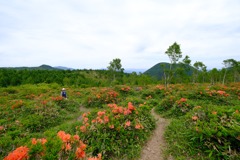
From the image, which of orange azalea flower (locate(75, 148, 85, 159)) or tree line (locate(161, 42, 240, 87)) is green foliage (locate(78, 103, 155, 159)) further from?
tree line (locate(161, 42, 240, 87))

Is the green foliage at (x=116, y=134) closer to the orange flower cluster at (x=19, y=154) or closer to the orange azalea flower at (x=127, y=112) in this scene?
the orange azalea flower at (x=127, y=112)

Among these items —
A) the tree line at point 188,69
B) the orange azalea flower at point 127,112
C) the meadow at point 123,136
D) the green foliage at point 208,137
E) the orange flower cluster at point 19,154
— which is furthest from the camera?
the tree line at point 188,69

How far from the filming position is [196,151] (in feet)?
11.8

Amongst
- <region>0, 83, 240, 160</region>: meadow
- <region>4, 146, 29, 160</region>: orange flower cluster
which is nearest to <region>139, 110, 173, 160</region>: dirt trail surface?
<region>0, 83, 240, 160</region>: meadow

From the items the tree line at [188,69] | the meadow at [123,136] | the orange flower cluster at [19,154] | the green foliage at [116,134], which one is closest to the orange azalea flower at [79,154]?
the meadow at [123,136]

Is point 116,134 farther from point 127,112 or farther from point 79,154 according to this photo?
point 79,154

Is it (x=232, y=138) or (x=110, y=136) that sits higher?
(x=232, y=138)

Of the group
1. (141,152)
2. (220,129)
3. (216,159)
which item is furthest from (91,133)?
(220,129)

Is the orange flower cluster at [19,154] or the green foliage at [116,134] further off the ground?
the orange flower cluster at [19,154]

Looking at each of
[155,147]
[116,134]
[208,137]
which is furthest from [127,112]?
[208,137]

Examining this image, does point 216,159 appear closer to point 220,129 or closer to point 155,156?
point 220,129

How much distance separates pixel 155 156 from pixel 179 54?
18.6 metres

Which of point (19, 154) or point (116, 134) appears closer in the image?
point (19, 154)

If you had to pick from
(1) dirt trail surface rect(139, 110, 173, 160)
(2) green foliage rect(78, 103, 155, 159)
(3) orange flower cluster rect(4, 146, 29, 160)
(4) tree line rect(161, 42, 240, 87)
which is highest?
(4) tree line rect(161, 42, 240, 87)
